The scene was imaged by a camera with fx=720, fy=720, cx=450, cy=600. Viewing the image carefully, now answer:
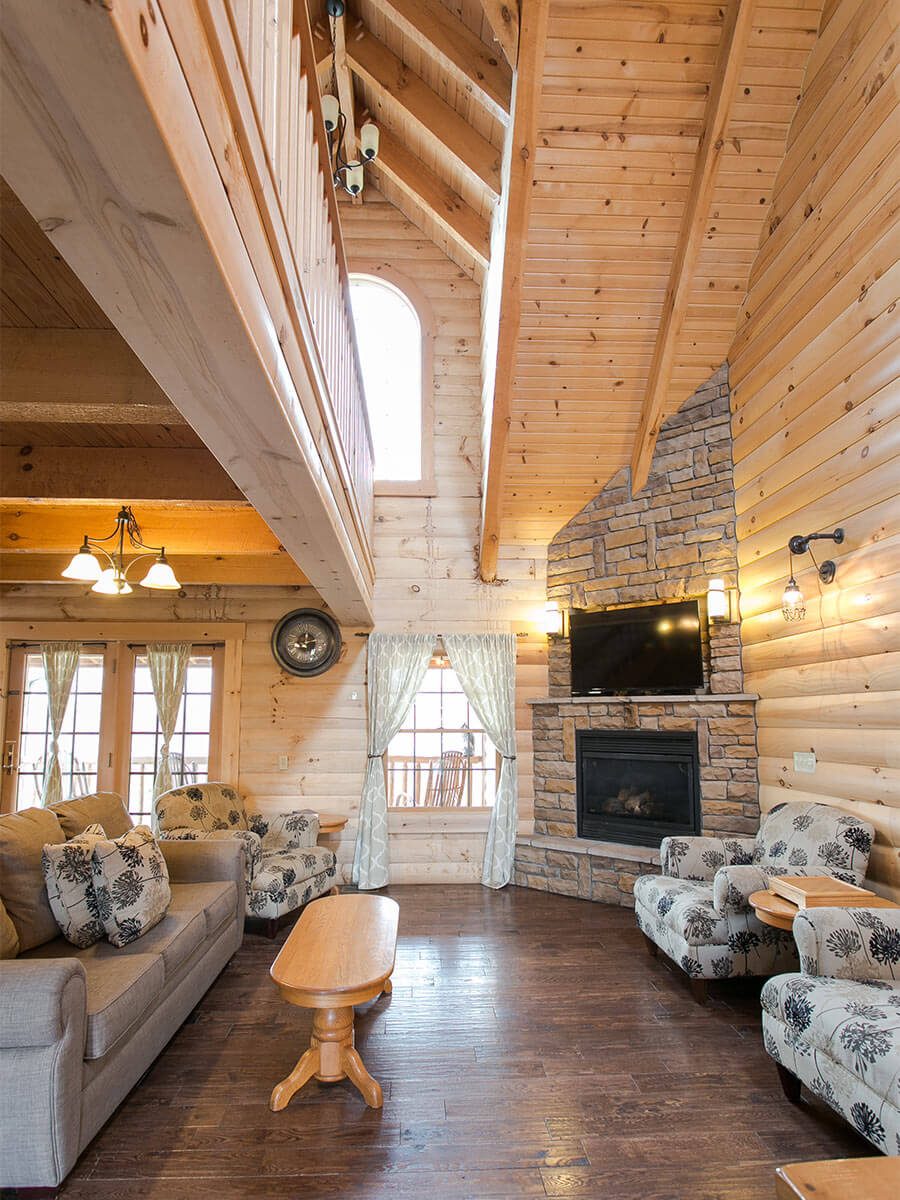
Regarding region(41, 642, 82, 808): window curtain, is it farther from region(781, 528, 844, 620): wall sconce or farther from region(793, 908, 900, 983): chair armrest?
region(793, 908, 900, 983): chair armrest

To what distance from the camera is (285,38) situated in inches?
72.7

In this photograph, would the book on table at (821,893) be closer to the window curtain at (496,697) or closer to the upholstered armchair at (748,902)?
the upholstered armchair at (748,902)

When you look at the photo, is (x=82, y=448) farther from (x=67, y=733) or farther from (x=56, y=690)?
(x=67, y=733)

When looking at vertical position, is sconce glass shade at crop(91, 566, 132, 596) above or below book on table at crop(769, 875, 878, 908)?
above

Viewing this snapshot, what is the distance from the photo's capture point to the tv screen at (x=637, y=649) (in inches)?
203

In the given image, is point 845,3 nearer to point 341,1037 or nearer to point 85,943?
point 341,1037

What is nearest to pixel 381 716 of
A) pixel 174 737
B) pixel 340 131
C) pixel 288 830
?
pixel 288 830

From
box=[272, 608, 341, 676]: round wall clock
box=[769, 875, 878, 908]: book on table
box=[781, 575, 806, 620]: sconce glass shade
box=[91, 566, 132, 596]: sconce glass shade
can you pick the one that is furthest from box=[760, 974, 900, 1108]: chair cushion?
box=[272, 608, 341, 676]: round wall clock

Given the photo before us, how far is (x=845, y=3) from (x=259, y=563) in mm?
4861

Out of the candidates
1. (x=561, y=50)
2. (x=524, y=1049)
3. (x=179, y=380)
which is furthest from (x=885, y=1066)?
(x=561, y=50)

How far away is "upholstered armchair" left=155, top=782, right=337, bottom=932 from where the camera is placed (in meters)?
4.59

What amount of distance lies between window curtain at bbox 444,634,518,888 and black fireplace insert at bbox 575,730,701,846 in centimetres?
57

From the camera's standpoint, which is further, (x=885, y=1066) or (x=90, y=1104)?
(x=90, y=1104)

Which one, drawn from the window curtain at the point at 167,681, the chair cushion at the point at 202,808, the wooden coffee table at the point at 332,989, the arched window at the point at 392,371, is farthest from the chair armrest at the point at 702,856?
the window curtain at the point at 167,681
